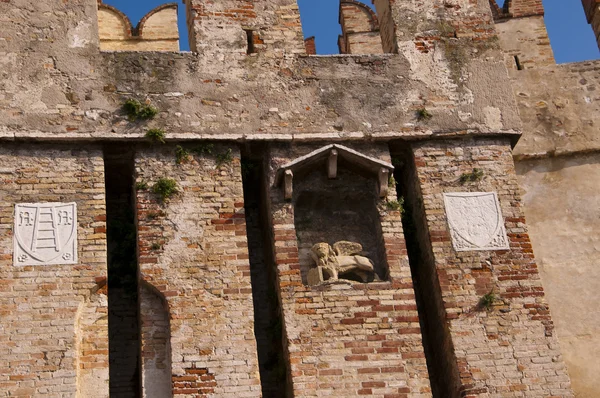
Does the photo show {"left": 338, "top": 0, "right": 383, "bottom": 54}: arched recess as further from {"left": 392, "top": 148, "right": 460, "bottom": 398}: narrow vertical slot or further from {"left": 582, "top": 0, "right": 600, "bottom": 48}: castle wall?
{"left": 392, "top": 148, "right": 460, "bottom": 398}: narrow vertical slot

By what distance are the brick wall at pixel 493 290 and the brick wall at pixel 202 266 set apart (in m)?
1.92

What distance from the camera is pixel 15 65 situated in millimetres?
10945

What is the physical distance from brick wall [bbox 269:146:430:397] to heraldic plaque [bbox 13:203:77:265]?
1.93 meters

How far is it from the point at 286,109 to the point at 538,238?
3013 millimetres

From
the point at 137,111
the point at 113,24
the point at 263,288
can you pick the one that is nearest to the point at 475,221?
the point at 263,288

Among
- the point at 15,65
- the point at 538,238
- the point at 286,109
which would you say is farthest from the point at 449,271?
the point at 15,65

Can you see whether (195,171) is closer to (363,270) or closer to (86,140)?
(86,140)

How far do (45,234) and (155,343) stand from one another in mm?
1464

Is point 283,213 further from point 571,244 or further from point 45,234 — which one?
point 571,244

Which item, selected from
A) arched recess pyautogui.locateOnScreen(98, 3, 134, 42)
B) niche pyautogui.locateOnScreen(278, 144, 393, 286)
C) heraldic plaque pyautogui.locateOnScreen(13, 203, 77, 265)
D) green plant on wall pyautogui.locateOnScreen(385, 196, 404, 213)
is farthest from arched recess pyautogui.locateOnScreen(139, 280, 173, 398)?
arched recess pyautogui.locateOnScreen(98, 3, 134, 42)

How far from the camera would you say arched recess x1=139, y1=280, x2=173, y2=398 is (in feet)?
31.7

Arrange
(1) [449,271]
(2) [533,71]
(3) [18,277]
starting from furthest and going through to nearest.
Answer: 1. (2) [533,71]
2. (1) [449,271]
3. (3) [18,277]

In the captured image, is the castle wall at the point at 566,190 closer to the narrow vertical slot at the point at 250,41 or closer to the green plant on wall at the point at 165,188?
the narrow vertical slot at the point at 250,41

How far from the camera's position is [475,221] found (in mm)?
10844
